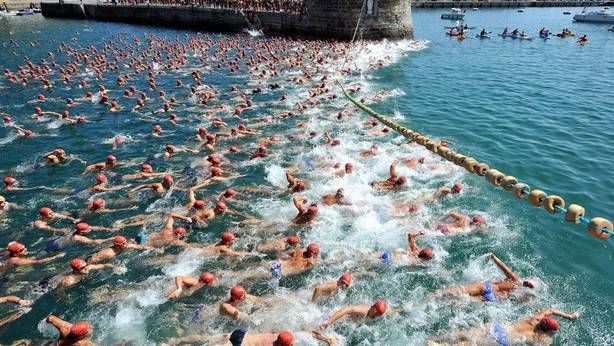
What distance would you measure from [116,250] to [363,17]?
38.3 meters

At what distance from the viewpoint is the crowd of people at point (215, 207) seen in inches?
350

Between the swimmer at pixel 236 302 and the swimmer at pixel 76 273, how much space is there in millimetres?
3882

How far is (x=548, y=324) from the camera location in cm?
793

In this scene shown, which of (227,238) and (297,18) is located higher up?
(297,18)

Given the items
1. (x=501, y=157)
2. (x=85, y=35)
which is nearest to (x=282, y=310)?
(x=501, y=157)

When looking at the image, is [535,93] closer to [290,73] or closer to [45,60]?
[290,73]

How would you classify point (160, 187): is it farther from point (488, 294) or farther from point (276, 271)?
point (488, 294)

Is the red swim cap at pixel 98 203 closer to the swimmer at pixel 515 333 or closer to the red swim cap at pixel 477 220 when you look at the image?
the swimmer at pixel 515 333

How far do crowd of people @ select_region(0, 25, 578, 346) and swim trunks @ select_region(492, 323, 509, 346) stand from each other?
22 mm

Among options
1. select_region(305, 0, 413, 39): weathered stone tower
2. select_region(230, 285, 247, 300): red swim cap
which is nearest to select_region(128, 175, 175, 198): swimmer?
select_region(230, 285, 247, 300): red swim cap

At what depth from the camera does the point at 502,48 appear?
4341cm

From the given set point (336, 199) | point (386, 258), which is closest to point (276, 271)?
point (386, 258)

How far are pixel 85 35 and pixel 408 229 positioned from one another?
5137 centimetres

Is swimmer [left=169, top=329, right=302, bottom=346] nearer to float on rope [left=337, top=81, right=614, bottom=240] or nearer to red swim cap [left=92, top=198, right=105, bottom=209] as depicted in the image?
float on rope [left=337, top=81, right=614, bottom=240]
